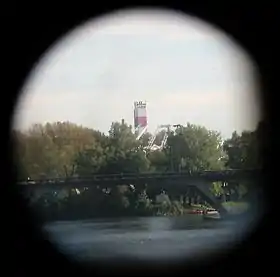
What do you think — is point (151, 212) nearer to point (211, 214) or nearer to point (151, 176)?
point (211, 214)

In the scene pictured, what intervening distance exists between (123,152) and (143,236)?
4340 millimetres

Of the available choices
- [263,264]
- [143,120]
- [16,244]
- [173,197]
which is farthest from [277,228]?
[143,120]

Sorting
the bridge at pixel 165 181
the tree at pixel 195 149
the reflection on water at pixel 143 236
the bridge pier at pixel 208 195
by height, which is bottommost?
the reflection on water at pixel 143 236

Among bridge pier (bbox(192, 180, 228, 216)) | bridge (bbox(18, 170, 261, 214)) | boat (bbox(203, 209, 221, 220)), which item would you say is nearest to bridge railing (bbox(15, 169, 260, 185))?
bridge (bbox(18, 170, 261, 214))

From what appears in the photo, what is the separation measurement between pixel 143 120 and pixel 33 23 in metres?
5.53

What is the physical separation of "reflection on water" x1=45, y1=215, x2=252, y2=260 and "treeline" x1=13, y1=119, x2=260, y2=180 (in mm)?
1310

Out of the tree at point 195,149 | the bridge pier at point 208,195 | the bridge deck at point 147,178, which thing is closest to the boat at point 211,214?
the bridge pier at point 208,195

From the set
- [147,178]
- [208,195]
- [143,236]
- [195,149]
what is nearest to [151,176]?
[147,178]

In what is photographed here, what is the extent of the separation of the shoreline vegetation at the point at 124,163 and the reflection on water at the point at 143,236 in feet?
0.71

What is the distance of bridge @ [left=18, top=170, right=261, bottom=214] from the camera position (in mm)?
10008

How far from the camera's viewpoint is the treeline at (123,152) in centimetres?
1123

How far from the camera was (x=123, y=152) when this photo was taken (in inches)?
512

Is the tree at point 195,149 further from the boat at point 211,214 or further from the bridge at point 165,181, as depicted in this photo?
the boat at point 211,214

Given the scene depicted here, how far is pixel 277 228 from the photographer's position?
7.14 meters
